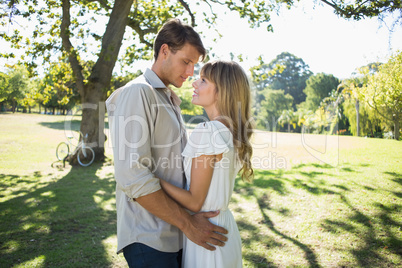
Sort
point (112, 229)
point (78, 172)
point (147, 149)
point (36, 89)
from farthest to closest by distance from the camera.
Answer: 1. point (36, 89)
2. point (78, 172)
3. point (112, 229)
4. point (147, 149)

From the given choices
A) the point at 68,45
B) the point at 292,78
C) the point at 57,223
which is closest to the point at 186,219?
the point at 57,223

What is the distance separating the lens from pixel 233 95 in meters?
2.09

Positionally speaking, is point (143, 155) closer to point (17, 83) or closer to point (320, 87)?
point (17, 83)

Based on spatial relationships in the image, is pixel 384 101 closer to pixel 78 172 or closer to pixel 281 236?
pixel 281 236

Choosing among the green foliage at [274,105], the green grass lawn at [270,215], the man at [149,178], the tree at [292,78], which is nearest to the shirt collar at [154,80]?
the man at [149,178]

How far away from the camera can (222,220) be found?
2045mm

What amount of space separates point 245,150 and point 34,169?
1181 cm

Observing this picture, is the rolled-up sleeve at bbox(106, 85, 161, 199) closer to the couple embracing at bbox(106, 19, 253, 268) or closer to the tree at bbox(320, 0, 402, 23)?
the couple embracing at bbox(106, 19, 253, 268)

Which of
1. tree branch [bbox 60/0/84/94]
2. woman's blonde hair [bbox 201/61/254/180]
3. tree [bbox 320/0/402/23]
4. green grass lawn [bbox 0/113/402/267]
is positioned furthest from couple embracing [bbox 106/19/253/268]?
tree branch [bbox 60/0/84/94]

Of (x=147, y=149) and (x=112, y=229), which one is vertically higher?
(x=147, y=149)

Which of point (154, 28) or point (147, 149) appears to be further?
point (154, 28)

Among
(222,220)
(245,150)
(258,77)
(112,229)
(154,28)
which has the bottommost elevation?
(112,229)

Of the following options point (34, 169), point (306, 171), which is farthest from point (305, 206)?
point (34, 169)

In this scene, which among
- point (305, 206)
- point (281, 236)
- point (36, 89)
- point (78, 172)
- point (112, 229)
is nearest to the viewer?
point (281, 236)
